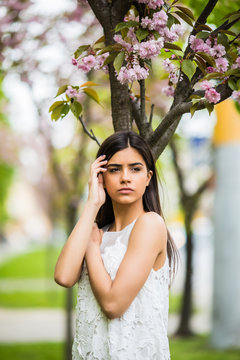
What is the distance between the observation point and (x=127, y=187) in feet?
7.07

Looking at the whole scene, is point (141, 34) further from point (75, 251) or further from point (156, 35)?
point (75, 251)

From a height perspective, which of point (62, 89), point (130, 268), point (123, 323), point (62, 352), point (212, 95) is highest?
point (62, 89)

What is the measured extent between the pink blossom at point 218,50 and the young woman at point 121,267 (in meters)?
0.49

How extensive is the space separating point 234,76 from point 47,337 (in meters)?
7.37

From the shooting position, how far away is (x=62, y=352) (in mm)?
7461

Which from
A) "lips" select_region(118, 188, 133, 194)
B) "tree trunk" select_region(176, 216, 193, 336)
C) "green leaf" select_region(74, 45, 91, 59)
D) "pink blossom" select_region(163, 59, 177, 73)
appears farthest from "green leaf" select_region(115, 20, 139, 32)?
"tree trunk" select_region(176, 216, 193, 336)

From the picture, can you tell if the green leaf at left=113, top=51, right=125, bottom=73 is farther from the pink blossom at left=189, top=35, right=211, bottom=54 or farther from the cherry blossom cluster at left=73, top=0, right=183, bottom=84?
the pink blossom at left=189, top=35, right=211, bottom=54

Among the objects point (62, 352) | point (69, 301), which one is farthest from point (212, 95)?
point (62, 352)

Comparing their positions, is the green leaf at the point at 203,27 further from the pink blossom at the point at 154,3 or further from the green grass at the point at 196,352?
the green grass at the point at 196,352

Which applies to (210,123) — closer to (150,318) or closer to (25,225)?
(150,318)

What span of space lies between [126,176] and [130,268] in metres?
0.38

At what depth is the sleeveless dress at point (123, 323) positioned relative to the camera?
81.6 inches

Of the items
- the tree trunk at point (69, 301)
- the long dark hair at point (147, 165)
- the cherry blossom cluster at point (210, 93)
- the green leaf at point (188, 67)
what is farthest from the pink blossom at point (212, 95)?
the tree trunk at point (69, 301)

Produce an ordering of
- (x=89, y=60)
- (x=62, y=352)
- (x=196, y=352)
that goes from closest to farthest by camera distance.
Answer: (x=89, y=60)
(x=196, y=352)
(x=62, y=352)
